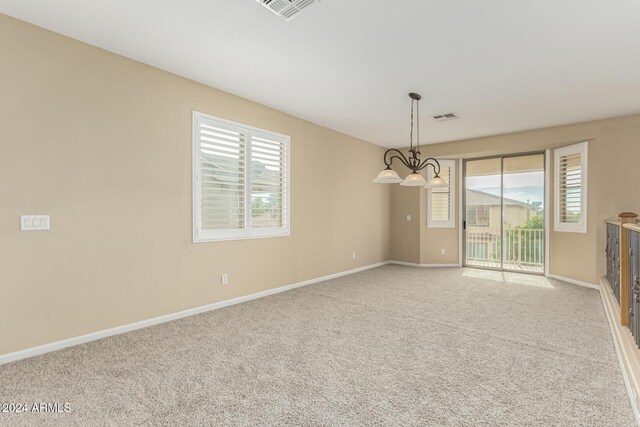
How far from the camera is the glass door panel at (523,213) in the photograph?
627cm

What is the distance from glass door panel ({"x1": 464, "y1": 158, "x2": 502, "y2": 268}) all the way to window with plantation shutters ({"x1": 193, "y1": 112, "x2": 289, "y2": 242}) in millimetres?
4345

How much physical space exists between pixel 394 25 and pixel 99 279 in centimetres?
355

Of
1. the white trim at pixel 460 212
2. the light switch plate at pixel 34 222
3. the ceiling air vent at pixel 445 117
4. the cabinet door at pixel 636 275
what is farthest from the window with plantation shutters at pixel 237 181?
the white trim at pixel 460 212

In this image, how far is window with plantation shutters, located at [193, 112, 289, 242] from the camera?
13.0 ft

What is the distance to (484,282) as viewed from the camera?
18.5ft

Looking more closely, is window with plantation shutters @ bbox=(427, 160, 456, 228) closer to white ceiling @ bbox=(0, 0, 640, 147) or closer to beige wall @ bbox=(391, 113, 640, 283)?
→ beige wall @ bbox=(391, 113, 640, 283)

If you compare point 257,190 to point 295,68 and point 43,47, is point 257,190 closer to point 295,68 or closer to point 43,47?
point 295,68

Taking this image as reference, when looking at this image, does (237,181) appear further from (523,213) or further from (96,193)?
(523,213)

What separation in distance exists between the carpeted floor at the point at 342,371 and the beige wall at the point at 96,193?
0.40 metres

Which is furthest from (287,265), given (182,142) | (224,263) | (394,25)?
(394,25)

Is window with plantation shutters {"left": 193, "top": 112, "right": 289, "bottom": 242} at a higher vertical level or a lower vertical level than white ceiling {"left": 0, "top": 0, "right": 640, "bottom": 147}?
lower

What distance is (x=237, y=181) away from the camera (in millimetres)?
4328

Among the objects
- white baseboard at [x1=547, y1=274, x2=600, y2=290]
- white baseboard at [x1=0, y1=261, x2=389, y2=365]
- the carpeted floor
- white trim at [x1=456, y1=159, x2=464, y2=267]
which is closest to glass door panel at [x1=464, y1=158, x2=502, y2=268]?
white trim at [x1=456, y1=159, x2=464, y2=267]

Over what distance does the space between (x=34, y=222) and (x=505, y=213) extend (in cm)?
740
